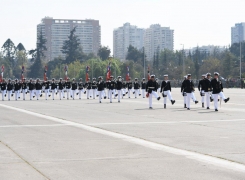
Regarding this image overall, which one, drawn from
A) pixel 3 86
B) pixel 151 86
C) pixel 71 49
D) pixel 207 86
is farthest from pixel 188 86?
pixel 71 49

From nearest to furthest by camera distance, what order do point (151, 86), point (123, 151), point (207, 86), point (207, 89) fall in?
point (123, 151) < point (207, 89) < point (207, 86) < point (151, 86)

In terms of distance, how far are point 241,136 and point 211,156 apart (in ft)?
13.6

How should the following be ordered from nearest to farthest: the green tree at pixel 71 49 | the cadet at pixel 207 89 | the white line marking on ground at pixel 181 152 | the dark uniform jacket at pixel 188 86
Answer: the white line marking on ground at pixel 181 152
the cadet at pixel 207 89
the dark uniform jacket at pixel 188 86
the green tree at pixel 71 49

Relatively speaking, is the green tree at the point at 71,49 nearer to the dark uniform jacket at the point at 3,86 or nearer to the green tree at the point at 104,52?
the green tree at the point at 104,52

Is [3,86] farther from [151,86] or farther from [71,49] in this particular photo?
[71,49]

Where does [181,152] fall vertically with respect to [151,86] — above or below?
below

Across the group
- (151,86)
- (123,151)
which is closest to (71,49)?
(151,86)

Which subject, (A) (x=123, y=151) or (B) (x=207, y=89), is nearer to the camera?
(A) (x=123, y=151)

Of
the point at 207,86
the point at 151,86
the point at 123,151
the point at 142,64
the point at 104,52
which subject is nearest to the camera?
the point at 123,151

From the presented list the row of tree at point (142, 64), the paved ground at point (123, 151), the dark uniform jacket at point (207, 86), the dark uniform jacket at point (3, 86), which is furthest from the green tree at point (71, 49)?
the paved ground at point (123, 151)

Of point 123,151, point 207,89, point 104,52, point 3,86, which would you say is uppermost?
point 104,52

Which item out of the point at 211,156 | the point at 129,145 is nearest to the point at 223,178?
the point at 211,156

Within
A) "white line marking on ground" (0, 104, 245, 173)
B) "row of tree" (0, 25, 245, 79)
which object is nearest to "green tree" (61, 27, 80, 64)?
"row of tree" (0, 25, 245, 79)

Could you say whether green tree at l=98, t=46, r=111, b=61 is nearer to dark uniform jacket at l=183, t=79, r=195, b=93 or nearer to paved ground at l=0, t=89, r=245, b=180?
dark uniform jacket at l=183, t=79, r=195, b=93
